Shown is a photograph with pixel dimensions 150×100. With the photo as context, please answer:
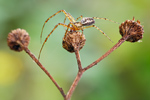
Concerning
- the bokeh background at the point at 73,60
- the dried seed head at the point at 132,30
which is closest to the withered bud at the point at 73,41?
the dried seed head at the point at 132,30

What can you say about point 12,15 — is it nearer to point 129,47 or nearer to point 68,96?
point 129,47

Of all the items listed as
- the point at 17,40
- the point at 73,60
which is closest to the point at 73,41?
the point at 17,40

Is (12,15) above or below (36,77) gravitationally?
above

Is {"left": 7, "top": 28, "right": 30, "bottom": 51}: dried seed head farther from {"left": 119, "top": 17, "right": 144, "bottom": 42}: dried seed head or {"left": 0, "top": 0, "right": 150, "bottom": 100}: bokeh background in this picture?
{"left": 0, "top": 0, "right": 150, "bottom": 100}: bokeh background

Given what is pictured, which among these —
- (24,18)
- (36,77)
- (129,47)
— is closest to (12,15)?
(24,18)

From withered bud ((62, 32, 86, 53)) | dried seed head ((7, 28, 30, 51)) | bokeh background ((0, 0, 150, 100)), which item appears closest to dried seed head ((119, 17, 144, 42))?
withered bud ((62, 32, 86, 53))

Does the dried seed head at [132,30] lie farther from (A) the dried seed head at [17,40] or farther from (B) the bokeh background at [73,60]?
(B) the bokeh background at [73,60]

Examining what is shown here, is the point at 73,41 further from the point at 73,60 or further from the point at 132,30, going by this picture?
the point at 73,60
